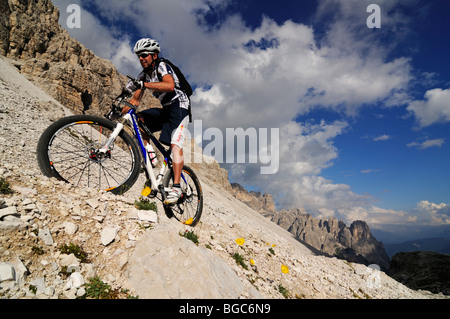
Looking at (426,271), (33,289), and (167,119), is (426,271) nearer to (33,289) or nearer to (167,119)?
(167,119)

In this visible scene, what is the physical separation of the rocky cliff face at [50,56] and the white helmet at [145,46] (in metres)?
65.9

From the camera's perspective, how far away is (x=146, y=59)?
5266mm

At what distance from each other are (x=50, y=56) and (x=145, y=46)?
88927 millimetres

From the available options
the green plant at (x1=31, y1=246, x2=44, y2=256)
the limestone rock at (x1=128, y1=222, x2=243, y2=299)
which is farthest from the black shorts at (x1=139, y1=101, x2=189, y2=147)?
the green plant at (x1=31, y1=246, x2=44, y2=256)

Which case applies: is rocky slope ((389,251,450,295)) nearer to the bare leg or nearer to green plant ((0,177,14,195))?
the bare leg

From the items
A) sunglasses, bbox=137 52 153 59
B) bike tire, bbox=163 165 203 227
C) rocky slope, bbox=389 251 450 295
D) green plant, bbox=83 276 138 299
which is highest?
sunglasses, bbox=137 52 153 59

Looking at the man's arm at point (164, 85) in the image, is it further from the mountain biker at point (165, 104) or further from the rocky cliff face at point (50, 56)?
the rocky cliff face at point (50, 56)

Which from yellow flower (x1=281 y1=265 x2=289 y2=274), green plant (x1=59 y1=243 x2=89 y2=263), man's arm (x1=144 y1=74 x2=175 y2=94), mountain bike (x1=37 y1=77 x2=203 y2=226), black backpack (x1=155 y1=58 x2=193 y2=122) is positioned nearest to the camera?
green plant (x1=59 y1=243 x2=89 y2=263)

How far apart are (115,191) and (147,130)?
6.35ft

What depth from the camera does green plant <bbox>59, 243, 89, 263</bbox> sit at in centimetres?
348

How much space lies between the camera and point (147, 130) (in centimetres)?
590

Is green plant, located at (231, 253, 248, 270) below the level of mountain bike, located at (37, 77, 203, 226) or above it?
below

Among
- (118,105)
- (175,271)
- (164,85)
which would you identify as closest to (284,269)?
(175,271)

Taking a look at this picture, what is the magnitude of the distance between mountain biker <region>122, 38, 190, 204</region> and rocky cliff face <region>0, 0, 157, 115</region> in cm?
6557
